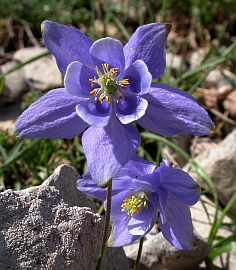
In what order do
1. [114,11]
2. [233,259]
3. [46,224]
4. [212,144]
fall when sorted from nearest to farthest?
1. [46,224]
2. [233,259]
3. [212,144]
4. [114,11]

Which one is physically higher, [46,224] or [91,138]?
[91,138]

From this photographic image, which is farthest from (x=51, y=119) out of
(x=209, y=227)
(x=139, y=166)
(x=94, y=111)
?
(x=209, y=227)

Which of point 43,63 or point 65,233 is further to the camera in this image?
point 43,63

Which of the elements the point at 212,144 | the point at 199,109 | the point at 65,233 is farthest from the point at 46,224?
the point at 212,144

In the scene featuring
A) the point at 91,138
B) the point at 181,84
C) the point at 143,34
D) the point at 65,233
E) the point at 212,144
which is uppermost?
the point at 143,34

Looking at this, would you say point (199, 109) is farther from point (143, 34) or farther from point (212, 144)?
point (212, 144)

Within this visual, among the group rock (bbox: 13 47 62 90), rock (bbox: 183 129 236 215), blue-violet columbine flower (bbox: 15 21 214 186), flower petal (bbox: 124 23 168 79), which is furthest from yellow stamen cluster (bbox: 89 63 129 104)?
rock (bbox: 13 47 62 90)

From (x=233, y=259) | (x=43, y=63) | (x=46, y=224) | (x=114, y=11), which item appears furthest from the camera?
(x=114, y=11)
